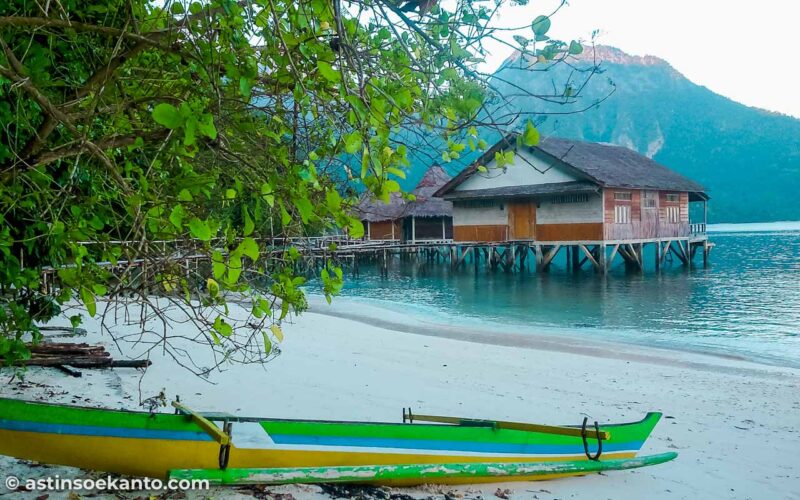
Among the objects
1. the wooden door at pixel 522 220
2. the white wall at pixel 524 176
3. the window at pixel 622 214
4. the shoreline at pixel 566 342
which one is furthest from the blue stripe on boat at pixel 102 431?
the wooden door at pixel 522 220

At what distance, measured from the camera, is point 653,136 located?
113 metres

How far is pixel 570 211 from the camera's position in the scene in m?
23.7

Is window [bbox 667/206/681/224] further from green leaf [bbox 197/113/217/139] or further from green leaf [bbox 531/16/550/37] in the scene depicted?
green leaf [bbox 197/113/217/139]

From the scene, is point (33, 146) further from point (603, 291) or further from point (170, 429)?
point (603, 291)

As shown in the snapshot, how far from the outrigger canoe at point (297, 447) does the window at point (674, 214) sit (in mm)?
25838

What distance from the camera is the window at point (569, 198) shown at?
23.0m

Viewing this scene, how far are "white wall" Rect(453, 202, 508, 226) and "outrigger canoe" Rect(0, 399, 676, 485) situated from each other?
22243 millimetres

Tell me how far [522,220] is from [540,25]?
76.9ft

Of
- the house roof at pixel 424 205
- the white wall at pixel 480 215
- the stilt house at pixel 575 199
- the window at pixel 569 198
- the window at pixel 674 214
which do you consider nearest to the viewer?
the stilt house at pixel 575 199

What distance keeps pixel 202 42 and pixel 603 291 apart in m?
19.2

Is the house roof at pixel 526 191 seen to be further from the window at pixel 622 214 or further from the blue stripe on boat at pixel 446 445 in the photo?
the blue stripe on boat at pixel 446 445

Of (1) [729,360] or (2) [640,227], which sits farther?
(2) [640,227]

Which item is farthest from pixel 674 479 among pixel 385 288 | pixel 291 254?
pixel 385 288

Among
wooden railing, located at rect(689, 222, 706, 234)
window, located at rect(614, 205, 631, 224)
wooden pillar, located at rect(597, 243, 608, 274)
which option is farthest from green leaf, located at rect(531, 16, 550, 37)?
wooden railing, located at rect(689, 222, 706, 234)
